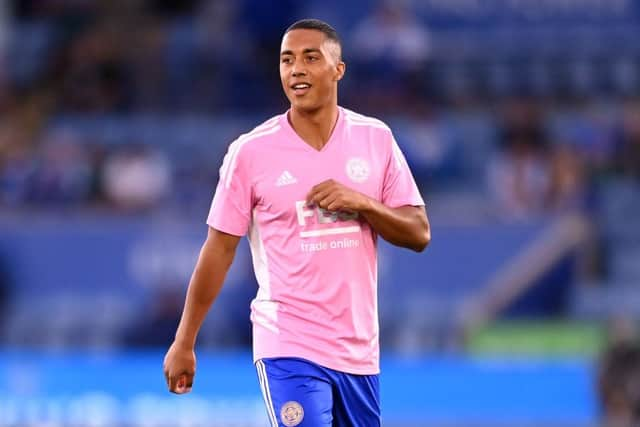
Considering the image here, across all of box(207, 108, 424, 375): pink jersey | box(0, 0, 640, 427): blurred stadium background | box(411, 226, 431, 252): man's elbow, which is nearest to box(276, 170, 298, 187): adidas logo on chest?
box(207, 108, 424, 375): pink jersey

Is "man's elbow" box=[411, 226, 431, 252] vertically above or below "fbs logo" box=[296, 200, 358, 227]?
below

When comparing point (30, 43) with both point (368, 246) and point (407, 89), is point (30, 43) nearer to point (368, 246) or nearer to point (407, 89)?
point (407, 89)

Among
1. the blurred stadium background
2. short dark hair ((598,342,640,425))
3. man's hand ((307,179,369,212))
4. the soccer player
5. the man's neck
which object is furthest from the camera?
the blurred stadium background

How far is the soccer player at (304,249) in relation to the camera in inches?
196

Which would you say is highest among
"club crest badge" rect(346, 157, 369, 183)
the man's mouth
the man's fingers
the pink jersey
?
the man's mouth

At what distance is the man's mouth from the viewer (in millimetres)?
4988

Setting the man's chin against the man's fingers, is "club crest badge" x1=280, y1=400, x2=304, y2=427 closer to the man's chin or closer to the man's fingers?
the man's fingers

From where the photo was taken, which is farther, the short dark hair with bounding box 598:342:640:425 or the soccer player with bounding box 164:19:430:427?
the short dark hair with bounding box 598:342:640:425

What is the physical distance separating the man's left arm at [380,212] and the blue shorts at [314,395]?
1.62ft

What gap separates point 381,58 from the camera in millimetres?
15219

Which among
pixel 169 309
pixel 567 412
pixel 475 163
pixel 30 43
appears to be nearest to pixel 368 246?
pixel 567 412

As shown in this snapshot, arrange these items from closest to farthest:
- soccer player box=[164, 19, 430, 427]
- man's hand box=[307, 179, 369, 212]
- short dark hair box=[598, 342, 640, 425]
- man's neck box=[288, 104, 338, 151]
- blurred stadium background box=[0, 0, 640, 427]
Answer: man's hand box=[307, 179, 369, 212] → soccer player box=[164, 19, 430, 427] → man's neck box=[288, 104, 338, 151] → short dark hair box=[598, 342, 640, 425] → blurred stadium background box=[0, 0, 640, 427]

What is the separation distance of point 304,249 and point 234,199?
29 centimetres

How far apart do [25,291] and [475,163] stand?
14.7 ft
